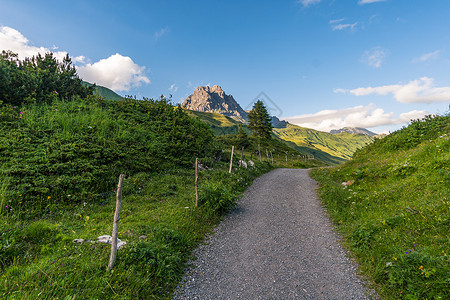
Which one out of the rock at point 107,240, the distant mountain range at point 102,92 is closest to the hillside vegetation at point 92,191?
the rock at point 107,240

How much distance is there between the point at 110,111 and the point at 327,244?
18196mm

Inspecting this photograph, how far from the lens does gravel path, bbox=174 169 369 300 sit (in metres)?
5.04

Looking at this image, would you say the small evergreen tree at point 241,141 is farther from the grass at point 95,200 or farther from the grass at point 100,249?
the grass at point 100,249

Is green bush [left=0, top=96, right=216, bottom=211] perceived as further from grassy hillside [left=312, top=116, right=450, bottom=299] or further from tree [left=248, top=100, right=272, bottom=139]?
tree [left=248, top=100, right=272, bottom=139]

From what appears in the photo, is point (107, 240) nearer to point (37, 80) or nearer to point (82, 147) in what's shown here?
point (82, 147)

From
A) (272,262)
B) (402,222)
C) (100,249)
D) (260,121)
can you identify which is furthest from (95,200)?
(260,121)

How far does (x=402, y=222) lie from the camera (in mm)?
6836

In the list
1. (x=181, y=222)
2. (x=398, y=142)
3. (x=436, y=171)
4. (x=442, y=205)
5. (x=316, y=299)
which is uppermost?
(x=398, y=142)

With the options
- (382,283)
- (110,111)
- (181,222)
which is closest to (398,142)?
(382,283)

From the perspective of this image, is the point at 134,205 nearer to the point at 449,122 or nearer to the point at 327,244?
the point at 327,244

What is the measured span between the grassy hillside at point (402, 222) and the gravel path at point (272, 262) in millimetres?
681

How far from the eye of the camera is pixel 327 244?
7.37m

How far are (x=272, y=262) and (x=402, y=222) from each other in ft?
15.7

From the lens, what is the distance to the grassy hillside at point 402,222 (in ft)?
15.1
